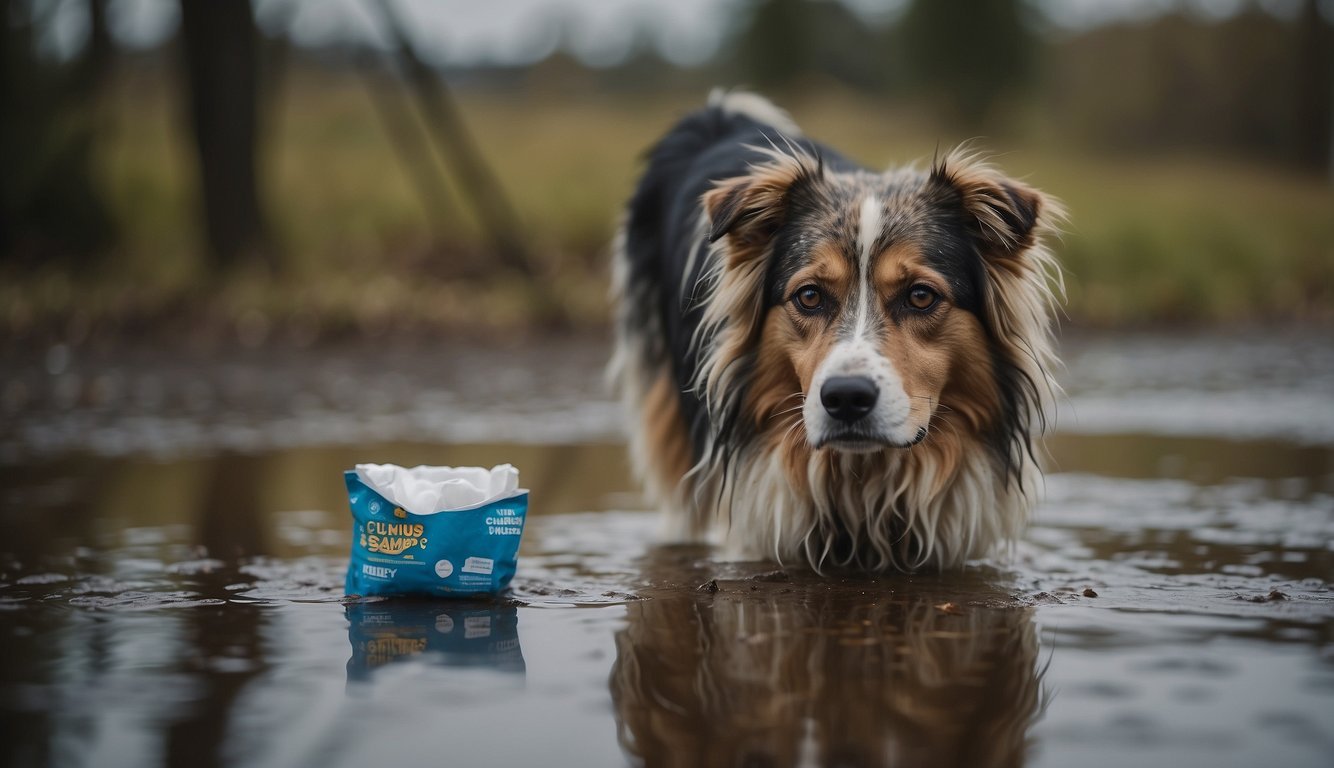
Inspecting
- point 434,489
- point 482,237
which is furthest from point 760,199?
point 482,237

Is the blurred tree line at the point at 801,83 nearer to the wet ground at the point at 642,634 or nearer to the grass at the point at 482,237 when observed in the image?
the grass at the point at 482,237

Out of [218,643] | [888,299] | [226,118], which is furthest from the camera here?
[226,118]

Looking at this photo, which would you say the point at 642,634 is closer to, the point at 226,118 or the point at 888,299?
the point at 888,299

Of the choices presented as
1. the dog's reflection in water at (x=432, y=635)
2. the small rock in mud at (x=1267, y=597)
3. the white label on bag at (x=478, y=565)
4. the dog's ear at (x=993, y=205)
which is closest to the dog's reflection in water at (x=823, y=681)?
the dog's reflection in water at (x=432, y=635)

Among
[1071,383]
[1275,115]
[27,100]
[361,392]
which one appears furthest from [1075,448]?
[1275,115]

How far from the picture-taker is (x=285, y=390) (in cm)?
926

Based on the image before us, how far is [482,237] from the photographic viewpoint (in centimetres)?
1603

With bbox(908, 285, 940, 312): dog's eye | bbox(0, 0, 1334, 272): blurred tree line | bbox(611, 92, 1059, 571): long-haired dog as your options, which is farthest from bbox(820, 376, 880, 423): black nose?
bbox(0, 0, 1334, 272): blurred tree line

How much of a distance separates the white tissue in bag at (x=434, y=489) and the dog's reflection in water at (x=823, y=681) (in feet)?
1.74

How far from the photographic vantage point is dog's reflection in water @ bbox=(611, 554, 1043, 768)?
2.37 meters

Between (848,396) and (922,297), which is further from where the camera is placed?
(922,297)

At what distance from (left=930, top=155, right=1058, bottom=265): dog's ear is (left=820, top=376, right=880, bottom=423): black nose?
0.83 metres

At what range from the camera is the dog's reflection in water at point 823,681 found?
2373 mm

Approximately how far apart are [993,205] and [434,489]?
1.96 m
